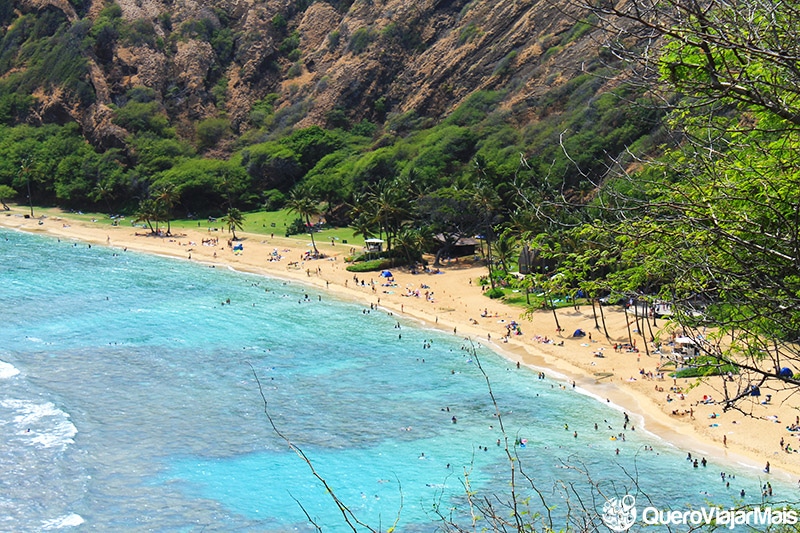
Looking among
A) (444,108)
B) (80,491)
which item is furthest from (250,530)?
(444,108)

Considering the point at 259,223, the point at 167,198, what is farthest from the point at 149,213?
the point at 259,223

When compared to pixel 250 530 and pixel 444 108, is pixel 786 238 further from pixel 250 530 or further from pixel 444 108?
pixel 444 108

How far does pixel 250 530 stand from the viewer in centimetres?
2495

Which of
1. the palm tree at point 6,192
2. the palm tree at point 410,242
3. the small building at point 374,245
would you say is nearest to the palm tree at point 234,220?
the small building at point 374,245

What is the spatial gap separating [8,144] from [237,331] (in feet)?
199

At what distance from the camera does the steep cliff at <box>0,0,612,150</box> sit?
9006 cm

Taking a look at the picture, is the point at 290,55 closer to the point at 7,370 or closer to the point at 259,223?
the point at 259,223

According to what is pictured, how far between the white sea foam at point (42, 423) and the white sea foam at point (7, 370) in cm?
350

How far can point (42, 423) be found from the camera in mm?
32875

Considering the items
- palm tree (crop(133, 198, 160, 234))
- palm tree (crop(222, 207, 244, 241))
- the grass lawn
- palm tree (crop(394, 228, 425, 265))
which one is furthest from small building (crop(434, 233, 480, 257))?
palm tree (crop(133, 198, 160, 234))

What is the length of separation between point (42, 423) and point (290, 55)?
79.2 metres

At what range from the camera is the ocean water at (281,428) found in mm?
26375

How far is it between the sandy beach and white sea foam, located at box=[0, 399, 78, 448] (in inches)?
709

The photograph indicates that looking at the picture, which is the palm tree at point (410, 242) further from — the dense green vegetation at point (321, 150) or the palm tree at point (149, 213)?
the palm tree at point (149, 213)
